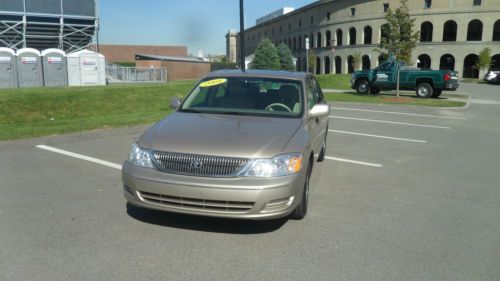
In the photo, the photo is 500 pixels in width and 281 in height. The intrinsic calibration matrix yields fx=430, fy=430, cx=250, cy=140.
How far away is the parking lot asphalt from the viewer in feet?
11.4

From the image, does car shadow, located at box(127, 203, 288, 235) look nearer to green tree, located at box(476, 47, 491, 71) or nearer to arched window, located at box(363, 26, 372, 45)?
green tree, located at box(476, 47, 491, 71)

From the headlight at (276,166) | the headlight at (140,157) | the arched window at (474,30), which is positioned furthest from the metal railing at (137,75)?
the arched window at (474,30)

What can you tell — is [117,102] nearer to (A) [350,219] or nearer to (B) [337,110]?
(B) [337,110]

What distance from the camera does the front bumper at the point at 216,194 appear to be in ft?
12.5

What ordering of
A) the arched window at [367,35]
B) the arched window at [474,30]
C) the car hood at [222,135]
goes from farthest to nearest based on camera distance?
1. the arched window at [367,35]
2. the arched window at [474,30]
3. the car hood at [222,135]

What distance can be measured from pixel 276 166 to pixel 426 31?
223ft

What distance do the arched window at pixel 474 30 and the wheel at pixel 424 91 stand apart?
152 ft

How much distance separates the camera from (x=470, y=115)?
15594mm

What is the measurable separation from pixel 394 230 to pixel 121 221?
279cm

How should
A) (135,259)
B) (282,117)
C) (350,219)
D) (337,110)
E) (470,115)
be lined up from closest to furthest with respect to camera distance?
(135,259) → (350,219) → (282,117) → (470,115) → (337,110)

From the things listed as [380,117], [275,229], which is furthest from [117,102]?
[275,229]

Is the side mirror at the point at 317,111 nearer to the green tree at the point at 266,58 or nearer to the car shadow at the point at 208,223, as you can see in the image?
the car shadow at the point at 208,223

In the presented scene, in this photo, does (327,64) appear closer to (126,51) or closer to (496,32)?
(496,32)

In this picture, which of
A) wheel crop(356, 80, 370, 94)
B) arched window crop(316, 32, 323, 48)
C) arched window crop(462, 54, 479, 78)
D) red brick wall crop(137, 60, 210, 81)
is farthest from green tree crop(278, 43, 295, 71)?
wheel crop(356, 80, 370, 94)
